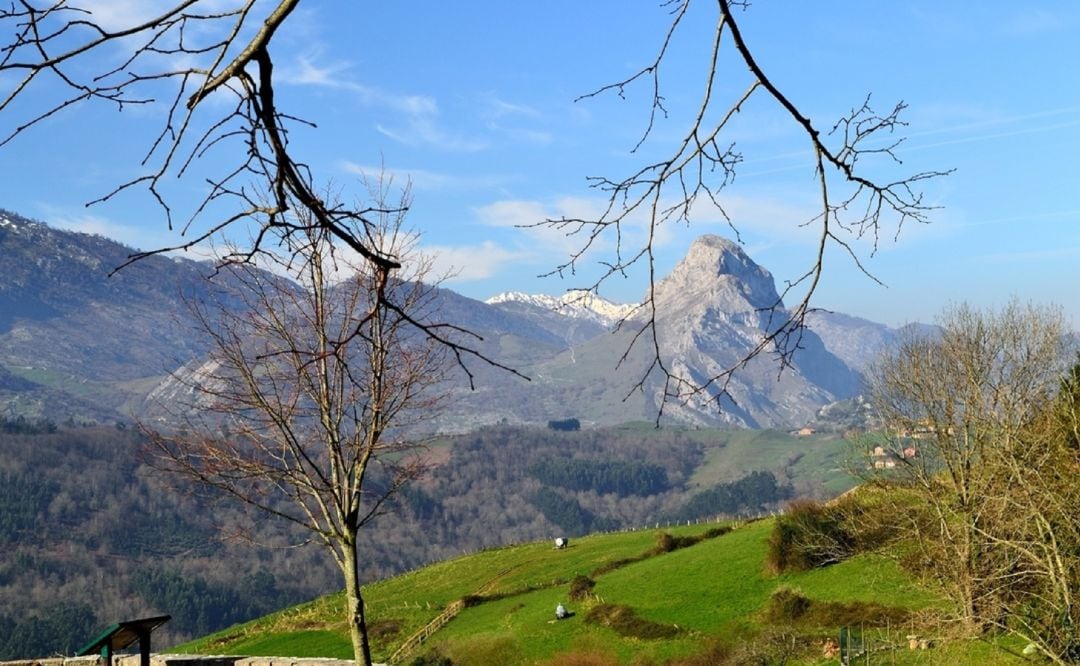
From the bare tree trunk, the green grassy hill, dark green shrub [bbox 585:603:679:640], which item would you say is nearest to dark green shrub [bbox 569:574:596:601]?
the green grassy hill

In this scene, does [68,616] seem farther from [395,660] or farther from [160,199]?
[160,199]

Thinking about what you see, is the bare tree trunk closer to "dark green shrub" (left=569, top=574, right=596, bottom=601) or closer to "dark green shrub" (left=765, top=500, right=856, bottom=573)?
"dark green shrub" (left=765, top=500, right=856, bottom=573)

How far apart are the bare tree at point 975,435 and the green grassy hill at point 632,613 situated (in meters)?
2.14

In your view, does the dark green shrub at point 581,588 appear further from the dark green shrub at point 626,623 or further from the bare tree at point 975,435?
the bare tree at point 975,435

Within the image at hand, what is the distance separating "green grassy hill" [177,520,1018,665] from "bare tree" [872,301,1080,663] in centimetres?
214

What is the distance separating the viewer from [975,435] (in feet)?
95.0

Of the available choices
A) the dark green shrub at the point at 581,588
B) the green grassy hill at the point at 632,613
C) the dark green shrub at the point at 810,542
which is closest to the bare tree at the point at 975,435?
the green grassy hill at the point at 632,613

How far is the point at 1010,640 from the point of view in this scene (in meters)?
28.6

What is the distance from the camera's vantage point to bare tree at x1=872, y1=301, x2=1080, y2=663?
2634 centimetres

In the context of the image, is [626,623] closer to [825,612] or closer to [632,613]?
[632,613]

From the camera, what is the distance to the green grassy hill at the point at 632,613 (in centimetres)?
3300

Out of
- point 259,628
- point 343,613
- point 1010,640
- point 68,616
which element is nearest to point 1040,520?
point 1010,640

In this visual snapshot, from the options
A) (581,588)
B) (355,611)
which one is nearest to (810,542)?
(581,588)

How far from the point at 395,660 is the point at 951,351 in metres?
24.9
